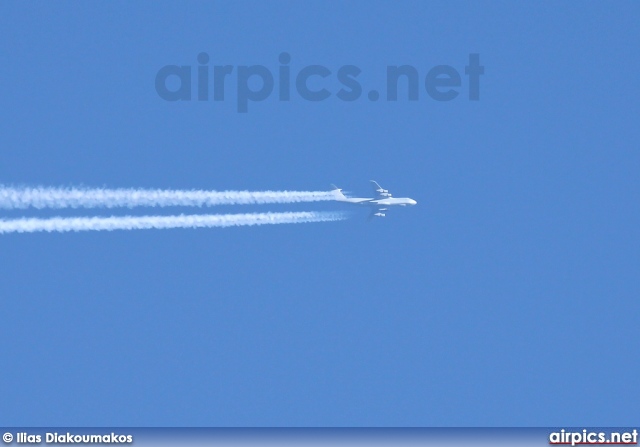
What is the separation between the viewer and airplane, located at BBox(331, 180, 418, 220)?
100m

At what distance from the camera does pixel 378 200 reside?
10100 cm

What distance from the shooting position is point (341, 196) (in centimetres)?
10000

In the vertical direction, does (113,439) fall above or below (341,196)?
below

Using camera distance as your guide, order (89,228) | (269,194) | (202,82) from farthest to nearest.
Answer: (202,82) → (269,194) → (89,228)

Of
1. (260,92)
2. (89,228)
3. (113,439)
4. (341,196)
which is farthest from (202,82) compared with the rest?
(113,439)

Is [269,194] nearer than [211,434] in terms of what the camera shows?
No

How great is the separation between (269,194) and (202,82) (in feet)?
35.3

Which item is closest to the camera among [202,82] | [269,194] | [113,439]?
[113,439]

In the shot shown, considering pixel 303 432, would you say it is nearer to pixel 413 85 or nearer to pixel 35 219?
pixel 35 219

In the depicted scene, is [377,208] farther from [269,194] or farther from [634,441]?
[634,441]

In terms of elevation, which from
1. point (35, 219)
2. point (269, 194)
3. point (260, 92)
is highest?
point (260, 92)

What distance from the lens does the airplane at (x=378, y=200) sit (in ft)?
328

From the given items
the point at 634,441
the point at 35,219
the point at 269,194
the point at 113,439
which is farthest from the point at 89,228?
the point at 634,441

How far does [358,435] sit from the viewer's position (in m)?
83.3
